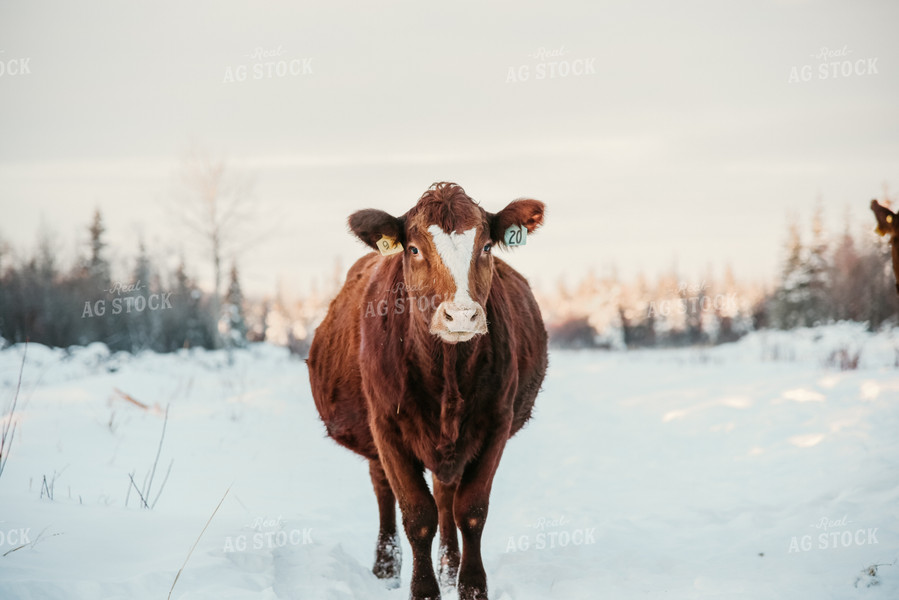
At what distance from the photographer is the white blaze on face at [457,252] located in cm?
380

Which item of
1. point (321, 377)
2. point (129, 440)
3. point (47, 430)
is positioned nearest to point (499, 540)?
point (321, 377)

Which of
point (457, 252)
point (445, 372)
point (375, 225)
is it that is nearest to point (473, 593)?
point (445, 372)

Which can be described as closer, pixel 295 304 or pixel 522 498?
pixel 522 498

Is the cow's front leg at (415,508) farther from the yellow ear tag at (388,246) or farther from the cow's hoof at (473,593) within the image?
the yellow ear tag at (388,246)

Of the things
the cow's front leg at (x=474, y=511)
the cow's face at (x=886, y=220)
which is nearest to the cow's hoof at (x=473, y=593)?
the cow's front leg at (x=474, y=511)

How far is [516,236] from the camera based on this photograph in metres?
4.62

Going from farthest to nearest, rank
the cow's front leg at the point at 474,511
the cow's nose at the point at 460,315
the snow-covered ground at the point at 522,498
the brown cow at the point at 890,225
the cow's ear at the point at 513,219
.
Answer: the brown cow at the point at 890,225 < the cow's ear at the point at 513,219 < the cow's front leg at the point at 474,511 < the snow-covered ground at the point at 522,498 < the cow's nose at the point at 460,315

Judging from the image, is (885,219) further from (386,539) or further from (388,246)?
(386,539)

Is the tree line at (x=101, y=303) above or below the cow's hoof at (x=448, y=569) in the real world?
above

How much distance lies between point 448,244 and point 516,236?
843 millimetres

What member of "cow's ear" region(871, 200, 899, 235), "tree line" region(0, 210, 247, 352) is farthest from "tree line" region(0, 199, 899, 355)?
"cow's ear" region(871, 200, 899, 235)

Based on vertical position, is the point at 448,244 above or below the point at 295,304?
above

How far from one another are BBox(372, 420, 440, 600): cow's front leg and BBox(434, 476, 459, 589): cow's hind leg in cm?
77

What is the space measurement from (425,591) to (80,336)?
1962 centimetres
